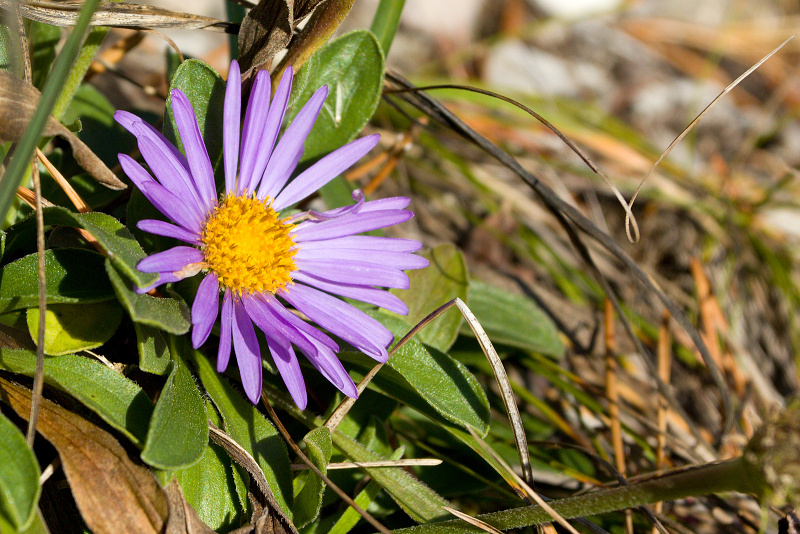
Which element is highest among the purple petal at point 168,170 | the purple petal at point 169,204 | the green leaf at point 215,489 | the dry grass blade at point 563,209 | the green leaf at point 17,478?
the dry grass blade at point 563,209

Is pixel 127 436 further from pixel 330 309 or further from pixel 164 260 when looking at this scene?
pixel 330 309

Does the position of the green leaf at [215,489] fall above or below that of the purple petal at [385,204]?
below

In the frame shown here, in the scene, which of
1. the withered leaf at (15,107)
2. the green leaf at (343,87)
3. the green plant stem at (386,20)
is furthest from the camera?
the green plant stem at (386,20)

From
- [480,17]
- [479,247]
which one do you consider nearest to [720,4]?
[480,17]

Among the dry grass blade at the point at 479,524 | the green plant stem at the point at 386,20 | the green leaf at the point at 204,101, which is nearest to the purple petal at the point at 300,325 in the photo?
the green leaf at the point at 204,101

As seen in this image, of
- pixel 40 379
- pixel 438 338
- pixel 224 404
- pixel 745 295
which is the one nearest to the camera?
pixel 40 379

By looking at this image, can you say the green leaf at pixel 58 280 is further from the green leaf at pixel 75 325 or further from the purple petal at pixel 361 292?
the purple petal at pixel 361 292

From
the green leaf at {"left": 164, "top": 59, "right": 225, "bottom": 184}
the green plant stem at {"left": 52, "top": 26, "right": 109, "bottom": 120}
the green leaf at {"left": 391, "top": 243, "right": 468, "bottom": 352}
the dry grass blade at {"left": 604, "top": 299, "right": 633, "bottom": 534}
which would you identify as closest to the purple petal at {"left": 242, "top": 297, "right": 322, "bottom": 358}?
the green leaf at {"left": 164, "top": 59, "right": 225, "bottom": 184}

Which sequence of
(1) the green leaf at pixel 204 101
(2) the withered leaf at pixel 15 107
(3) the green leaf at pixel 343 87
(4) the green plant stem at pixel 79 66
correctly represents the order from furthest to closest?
(3) the green leaf at pixel 343 87, (4) the green plant stem at pixel 79 66, (1) the green leaf at pixel 204 101, (2) the withered leaf at pixel 15 107
